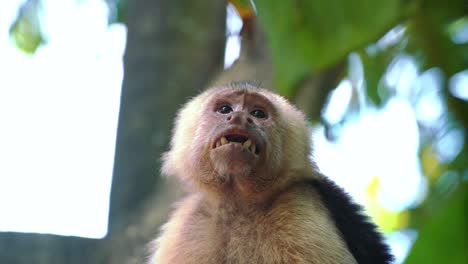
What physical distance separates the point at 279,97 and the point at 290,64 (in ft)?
9.16

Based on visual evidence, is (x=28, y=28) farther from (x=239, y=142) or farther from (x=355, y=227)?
(x=355, y=227)

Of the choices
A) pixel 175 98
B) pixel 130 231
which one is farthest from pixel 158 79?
pixel 130 231

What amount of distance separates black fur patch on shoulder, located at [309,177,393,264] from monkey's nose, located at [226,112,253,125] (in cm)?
45

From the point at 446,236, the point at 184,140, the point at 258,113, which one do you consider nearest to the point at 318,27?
the point at 446,236

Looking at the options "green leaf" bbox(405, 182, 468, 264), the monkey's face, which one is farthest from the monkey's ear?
"green leaf" bbox(405, 182, 468, 264)

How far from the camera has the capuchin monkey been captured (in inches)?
108

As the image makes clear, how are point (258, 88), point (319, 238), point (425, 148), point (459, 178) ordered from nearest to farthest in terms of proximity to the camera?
point (459, 178) → point (425, 148) → point (319, 238) → point (258, 88)

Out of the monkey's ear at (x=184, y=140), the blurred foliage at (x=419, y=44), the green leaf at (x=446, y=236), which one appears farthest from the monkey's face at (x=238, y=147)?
the green leaf at (x=446, y=236)

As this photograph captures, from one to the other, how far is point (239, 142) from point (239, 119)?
0.35ft

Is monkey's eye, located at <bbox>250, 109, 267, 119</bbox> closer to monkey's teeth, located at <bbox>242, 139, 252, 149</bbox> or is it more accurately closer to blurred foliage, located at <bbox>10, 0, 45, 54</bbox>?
monkey's teeth, located at <bbox>242, 139, 252, 149</bbox>

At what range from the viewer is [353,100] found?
4.28 m

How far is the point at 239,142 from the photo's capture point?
9.27 ft

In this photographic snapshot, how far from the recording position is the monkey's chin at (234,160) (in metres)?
2.76

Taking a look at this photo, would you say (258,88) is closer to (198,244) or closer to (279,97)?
(279,97)
